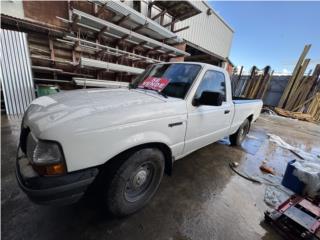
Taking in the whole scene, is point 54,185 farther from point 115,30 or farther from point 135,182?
point 115,30

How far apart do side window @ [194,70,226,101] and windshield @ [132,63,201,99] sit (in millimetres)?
160

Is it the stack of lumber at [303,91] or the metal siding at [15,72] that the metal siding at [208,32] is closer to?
the stack of lumber at [303,91]

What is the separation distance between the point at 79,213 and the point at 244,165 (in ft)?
9.49

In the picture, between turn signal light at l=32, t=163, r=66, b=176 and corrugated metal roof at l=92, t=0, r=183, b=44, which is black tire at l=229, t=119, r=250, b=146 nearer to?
turn signal light at l=32, t=163, r=66, b=176

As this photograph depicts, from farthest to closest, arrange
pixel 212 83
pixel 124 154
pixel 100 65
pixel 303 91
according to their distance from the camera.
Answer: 1. pixel 303 91
2. pixel 100 65
3. pixel 212 83
4. pixel 124 154

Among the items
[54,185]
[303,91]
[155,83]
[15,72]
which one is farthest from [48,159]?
[303,91]

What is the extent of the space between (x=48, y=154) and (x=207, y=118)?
189 centimetres

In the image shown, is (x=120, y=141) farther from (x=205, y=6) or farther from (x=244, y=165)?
(x=205, y=6)

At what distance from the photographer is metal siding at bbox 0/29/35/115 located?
4.29m

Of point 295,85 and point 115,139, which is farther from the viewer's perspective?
point 295,85

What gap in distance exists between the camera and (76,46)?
17.5 ft

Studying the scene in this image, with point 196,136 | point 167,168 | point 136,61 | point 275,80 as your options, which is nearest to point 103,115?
point 167,168

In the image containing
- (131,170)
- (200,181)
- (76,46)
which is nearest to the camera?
(131,170)

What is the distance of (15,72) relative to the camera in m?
4.46
